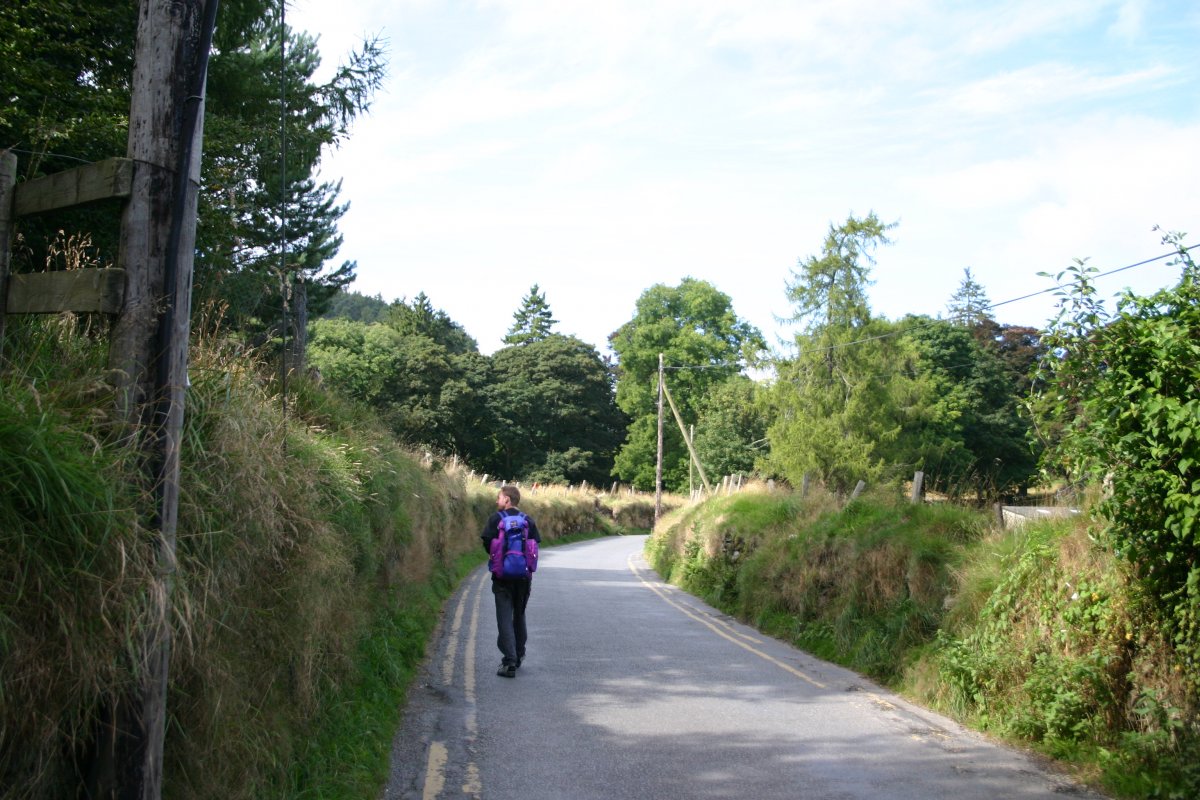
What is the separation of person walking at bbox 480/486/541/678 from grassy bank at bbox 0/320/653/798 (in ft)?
5.86

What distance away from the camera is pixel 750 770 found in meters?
7.04

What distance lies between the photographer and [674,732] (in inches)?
320

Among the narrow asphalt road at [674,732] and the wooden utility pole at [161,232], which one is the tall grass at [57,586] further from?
the narrow asphalt road at [674,732]

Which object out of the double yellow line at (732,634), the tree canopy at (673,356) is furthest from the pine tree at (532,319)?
the double yellow line at (732,634)

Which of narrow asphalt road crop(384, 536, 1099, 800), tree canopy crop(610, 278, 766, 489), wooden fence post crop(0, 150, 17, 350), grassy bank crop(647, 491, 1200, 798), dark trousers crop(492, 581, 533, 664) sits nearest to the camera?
wooden fence post crop(0, 150, 17, 350)

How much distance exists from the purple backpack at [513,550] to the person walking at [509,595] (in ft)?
0.09

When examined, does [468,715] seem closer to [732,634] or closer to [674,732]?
[674,732]

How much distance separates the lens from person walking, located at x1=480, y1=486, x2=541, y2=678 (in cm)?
1055

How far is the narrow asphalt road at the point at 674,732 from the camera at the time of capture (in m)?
6.64

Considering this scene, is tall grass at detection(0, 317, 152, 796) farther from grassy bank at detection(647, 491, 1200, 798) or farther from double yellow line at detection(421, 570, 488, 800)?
grassy bank at detection(647, 491, 1200, 798)

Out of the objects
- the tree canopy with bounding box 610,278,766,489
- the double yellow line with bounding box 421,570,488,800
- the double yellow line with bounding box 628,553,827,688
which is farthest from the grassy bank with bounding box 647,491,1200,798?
the tree canopy with bounding box 610,278,766,489

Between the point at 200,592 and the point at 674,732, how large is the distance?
4.77 m

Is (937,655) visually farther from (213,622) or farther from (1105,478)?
(213,622)

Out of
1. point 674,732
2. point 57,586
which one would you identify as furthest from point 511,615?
point 57,586
